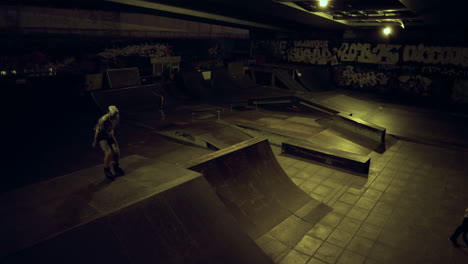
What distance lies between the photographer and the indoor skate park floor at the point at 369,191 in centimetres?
591

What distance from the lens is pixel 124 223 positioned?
4.70 m

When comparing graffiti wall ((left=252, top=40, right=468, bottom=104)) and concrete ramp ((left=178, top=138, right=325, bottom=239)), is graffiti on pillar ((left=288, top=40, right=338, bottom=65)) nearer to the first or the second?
graffiti wall ((left=252, top=40, right=468, bottom=104))

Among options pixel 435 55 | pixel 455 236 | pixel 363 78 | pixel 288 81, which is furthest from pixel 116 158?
pixel 363 78

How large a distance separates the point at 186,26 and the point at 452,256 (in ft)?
104

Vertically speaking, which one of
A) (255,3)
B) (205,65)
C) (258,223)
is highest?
(255,3)

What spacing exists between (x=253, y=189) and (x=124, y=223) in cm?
374

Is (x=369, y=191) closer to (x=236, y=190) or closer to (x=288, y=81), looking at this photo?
(x=236, y=190)

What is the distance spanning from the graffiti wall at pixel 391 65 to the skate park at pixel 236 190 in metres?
4.76

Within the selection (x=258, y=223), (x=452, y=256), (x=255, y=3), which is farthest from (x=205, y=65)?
(x=452, y=256)

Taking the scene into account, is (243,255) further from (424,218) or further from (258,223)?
(424,218)

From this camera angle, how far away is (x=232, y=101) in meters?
20.5

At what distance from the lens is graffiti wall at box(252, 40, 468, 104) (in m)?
19.9

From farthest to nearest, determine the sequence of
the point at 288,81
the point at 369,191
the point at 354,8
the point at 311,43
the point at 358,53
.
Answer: the point at 311,43, the point at 358,53, the point at 288,81, the point at 354,8, the point at 369,191

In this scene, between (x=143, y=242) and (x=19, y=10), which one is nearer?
(x=143, y=242)
